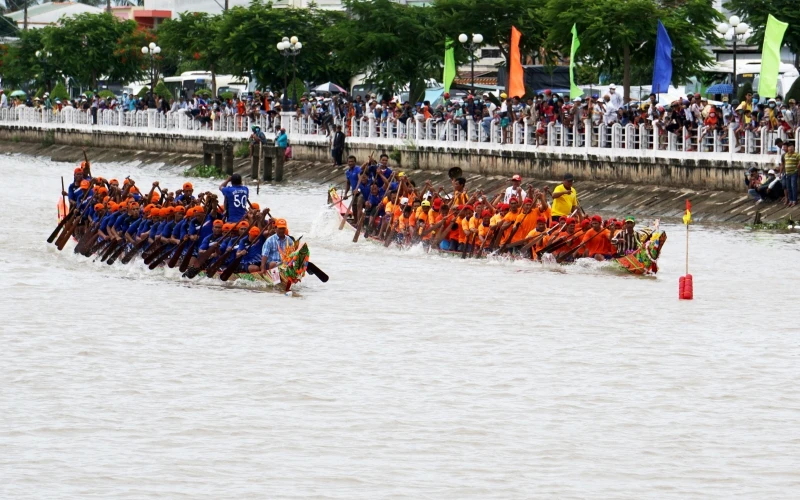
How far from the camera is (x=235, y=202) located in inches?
970

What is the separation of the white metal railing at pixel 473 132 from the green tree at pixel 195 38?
4.15 m

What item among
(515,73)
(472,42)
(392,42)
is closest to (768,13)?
(515,73)

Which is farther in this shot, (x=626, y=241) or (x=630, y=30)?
(x=630, y=30)

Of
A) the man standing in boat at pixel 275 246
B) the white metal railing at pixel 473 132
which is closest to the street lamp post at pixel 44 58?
the white metal railing at pixel 473 132

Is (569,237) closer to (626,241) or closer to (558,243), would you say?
(558,243)

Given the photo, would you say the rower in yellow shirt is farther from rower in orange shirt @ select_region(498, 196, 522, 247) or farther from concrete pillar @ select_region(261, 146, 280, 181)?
concrete pillar @ select_region(261, 146, 280, 181)

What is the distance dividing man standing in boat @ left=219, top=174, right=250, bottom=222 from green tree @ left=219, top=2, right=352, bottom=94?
35.5 meters

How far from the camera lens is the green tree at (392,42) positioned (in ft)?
174

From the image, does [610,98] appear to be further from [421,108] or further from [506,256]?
[506,256]

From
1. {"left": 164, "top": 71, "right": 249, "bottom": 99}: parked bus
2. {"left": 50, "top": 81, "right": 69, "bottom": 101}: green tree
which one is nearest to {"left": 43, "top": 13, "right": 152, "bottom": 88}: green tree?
{"left": 50, "top": 81, "right": 69, "bottom": 101}: green tree

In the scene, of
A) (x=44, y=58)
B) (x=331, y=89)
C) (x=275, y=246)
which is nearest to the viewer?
(x=275, y=246)

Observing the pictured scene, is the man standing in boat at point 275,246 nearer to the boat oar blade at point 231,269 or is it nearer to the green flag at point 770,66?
the boat oar blade at point 231,269

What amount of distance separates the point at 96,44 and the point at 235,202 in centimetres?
5536

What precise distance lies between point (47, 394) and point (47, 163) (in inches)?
1929
